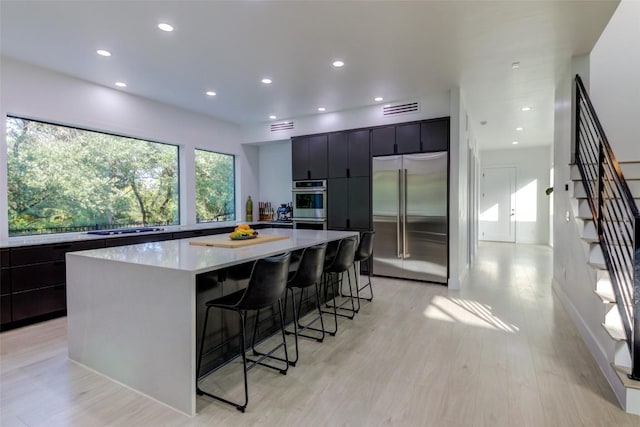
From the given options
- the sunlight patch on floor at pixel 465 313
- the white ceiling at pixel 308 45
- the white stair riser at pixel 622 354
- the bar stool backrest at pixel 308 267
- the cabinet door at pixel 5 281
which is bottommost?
the sunlight patch on floor at pixel 465 313

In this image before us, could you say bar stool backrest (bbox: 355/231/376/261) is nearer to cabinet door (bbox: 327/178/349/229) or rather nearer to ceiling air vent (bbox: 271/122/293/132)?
cabinet door (bbox: 327/178/349/229)

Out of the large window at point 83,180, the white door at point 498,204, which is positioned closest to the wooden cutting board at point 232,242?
the large window at point 83,180

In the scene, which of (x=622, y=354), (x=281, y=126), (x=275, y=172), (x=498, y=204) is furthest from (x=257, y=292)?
(x=498, y=204)

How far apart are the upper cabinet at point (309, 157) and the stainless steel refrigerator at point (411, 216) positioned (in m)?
1.01

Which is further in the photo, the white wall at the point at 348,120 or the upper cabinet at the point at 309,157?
the upper cabinet at the point at 309,157

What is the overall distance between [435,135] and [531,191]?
6254 mm

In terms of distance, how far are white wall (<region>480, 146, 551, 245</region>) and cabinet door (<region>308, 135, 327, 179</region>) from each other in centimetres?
657

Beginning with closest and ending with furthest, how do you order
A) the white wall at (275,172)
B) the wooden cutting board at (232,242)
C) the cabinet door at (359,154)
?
the wooden cutting board at (232,242), the cabinet door at (359,154), the white wall at (275,172)

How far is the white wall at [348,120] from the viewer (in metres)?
4.81

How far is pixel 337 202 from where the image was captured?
570cm

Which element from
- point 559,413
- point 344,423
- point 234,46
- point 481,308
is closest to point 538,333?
point 481,308

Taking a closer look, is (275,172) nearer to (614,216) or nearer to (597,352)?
(614,216)

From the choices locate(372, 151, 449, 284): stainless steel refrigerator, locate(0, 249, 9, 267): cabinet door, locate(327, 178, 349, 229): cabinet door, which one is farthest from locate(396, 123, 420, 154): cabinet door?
locate(0, 249, 9, 267): cabinet door

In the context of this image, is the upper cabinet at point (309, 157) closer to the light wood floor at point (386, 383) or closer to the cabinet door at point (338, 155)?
the cabinet door at point (338, 155)
